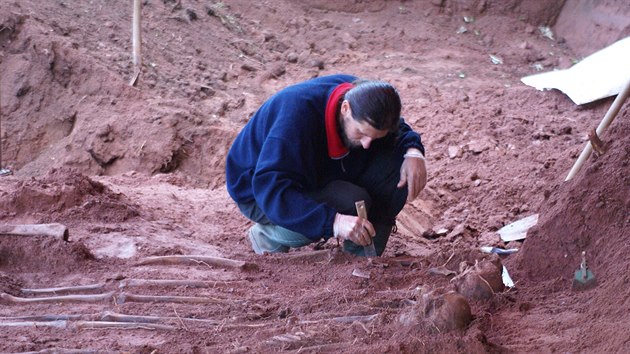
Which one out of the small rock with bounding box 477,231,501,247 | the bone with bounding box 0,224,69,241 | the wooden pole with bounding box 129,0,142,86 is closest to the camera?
the bone with bounding box 0,224,69,241

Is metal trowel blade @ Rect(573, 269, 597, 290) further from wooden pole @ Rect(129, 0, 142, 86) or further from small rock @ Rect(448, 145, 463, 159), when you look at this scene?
wooden pole @ Rect(129, 0, 142, 86)

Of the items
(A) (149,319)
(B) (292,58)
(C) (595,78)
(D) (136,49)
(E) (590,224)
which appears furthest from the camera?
(B) (292,58)

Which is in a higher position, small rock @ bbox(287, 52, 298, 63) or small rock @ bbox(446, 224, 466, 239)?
small rock @ bbox(446, 224, 466, 239)

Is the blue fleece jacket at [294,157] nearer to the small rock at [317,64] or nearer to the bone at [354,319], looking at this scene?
the bone at [354,319]

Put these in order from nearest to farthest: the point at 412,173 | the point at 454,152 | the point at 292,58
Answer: the point at 412,173, the point at 454,152, the point at 292,58

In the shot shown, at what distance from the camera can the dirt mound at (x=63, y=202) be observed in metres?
4.28

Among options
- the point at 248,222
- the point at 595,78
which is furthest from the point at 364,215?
the point at 595,78

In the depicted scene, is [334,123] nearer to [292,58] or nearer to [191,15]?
[292,58]

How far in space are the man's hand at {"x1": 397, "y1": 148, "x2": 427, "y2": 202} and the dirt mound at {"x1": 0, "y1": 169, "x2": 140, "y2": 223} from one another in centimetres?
173

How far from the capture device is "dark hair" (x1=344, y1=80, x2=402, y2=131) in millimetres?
3264

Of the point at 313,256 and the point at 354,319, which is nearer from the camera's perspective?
the point at 354,319

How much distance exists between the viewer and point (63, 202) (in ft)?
14.5

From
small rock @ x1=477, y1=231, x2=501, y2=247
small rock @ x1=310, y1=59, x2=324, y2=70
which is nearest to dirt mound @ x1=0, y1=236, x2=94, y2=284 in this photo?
small rock @ x1=477, y1=231, x2=501, y2=247

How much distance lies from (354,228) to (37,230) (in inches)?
61.9
